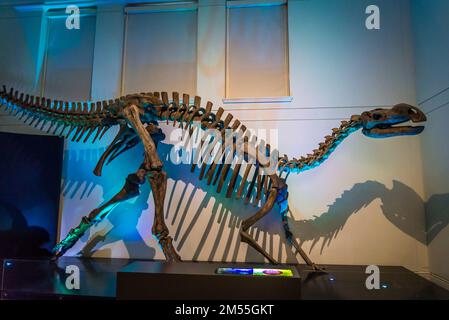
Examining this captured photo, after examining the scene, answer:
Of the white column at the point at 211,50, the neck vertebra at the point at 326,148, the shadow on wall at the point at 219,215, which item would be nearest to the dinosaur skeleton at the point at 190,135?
the neck vertebra at the point at 326,148

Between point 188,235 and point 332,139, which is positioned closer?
point 332,139

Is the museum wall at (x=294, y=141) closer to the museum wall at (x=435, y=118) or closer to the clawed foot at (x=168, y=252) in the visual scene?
the museum wall at (x=435, y=118)

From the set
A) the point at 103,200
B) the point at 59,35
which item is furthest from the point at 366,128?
the point at 59,35

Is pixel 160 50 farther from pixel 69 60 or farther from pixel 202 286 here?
pixel 202 286

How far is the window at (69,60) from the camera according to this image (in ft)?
16.3

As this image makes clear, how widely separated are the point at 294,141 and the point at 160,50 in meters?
2.43

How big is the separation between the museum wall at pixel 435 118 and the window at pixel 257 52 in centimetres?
170

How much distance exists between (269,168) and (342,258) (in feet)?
5.24

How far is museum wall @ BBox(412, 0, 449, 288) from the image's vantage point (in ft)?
11.6

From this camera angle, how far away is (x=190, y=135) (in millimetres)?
3898

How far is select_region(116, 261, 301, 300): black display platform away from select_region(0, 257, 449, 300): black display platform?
0.05 feet

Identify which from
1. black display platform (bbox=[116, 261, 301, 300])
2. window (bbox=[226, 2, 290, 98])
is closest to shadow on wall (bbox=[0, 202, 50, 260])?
black display platform (bbox=[116, 261, 301, 300])

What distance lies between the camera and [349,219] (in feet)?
13.6

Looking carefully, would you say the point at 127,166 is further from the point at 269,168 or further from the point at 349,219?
the point at 349,219
